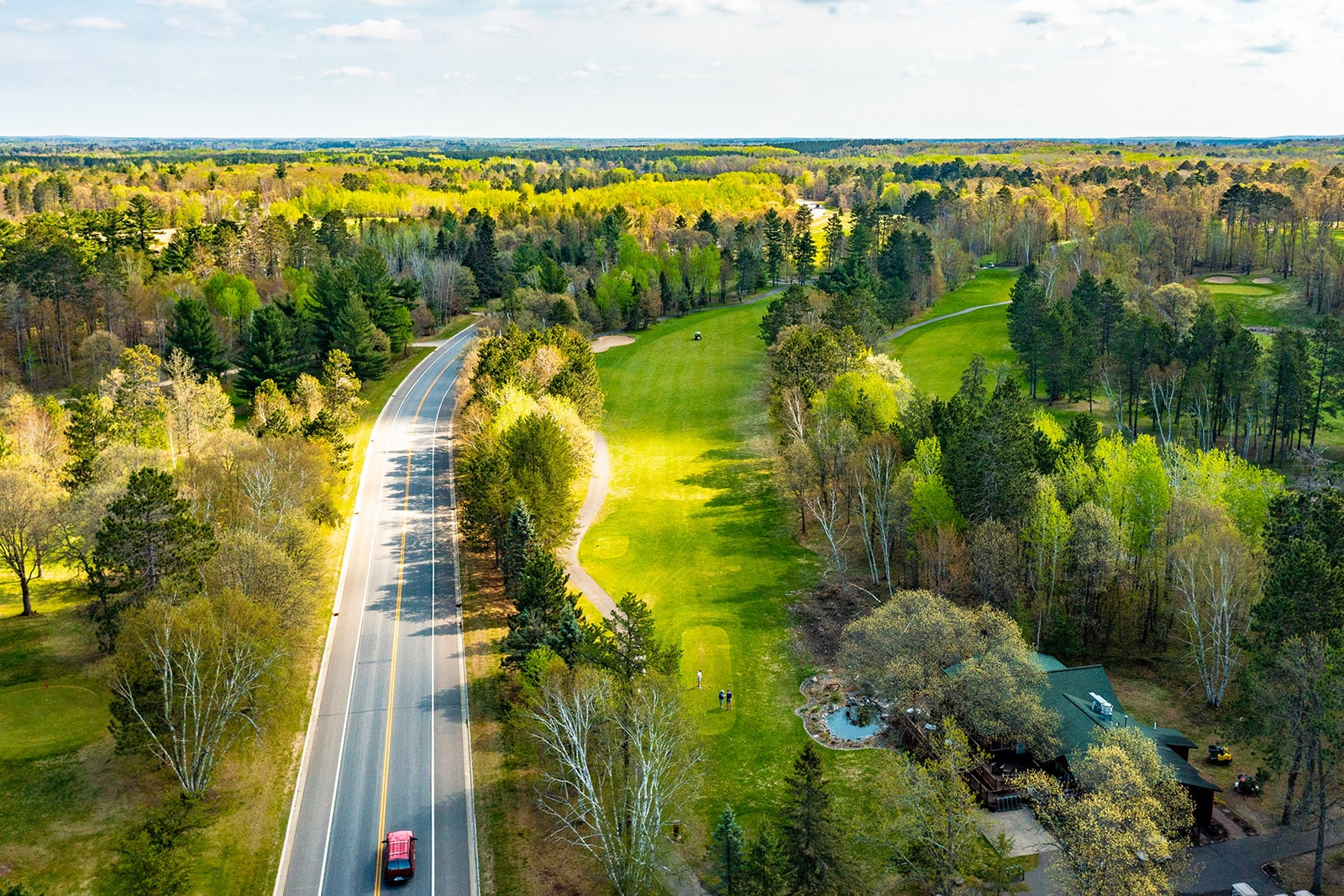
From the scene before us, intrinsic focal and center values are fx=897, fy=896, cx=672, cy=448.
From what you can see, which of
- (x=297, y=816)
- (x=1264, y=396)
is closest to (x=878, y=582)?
(x=297, y=816)

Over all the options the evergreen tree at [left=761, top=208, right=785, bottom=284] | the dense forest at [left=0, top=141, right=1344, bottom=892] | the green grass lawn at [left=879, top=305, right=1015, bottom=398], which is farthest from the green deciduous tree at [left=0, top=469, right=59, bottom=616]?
the evergreen tree at [left=761, top=208, right=785, bottom=284]

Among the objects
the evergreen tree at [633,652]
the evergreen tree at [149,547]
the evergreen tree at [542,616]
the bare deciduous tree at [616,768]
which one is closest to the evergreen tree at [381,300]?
the evergreen tree at [149,547]

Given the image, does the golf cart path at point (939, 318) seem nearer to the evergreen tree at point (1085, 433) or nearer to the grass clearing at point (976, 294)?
the grass clearing at point (976, 294)

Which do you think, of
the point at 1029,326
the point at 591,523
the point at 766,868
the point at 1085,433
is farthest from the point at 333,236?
the point at 766,868

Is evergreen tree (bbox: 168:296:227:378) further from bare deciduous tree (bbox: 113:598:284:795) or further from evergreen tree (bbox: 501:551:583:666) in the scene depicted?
evergreen tree (bbox: 501:551:583:666)

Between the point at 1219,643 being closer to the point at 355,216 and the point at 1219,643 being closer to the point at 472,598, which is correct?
the point at 472,598

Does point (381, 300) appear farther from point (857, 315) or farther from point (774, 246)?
point (774, 246)
